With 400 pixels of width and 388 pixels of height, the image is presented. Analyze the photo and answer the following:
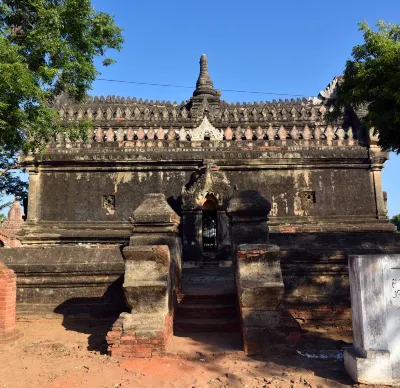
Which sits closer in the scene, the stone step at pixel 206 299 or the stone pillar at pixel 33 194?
the stone step at pixel 206 299

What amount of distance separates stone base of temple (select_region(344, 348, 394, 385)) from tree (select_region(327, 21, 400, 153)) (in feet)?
13.8

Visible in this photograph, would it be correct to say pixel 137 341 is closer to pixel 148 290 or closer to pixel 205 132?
pixel 148 290

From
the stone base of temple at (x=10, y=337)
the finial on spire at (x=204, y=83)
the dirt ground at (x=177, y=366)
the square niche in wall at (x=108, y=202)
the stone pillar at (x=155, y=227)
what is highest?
the finial on spire at (x=204, y=83)

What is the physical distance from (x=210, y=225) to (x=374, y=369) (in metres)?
10.2

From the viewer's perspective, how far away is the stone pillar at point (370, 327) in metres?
4.21

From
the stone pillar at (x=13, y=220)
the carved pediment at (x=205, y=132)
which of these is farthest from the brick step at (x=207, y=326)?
the stone pillar at (x=13, y=220)

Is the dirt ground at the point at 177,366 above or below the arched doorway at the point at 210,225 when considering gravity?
below

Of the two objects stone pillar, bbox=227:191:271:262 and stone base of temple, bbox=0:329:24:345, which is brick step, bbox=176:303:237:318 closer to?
stone pillar, bbox=227:191:271:262

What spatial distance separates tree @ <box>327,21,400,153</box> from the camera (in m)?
6.93

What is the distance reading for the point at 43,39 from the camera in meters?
7.83

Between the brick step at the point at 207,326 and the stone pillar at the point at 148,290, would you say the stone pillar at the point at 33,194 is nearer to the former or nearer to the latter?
the stone pillar at the point at 148,290

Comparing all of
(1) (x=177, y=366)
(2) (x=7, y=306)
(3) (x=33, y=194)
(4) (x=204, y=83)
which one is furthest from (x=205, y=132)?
(1) (x=177, y=366)

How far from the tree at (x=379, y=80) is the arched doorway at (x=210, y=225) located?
17.4 feet

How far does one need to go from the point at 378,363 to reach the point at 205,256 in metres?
7.71
